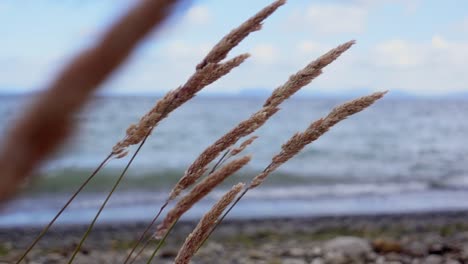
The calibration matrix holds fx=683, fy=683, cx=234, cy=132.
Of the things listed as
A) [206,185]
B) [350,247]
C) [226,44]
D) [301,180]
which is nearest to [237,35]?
[226,44]

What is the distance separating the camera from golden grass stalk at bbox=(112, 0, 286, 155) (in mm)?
1012

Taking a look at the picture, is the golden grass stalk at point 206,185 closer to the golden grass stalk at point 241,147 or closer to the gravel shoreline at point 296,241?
the golden grass stalk at point 241,147

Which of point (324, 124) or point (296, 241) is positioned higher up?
point (324, 124)

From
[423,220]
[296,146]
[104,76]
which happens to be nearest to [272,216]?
[423,220]

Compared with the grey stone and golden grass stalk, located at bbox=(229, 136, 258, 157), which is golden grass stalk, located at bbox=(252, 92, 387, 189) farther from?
the grey stone

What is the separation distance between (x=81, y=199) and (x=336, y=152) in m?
11.0

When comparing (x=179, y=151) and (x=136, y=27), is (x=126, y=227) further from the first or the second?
(x=179, y=151)

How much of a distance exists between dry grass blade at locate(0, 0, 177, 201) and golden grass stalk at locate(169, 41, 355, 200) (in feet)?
3.40

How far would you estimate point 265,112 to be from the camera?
1.27 meters

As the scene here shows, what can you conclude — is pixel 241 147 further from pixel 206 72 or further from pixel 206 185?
pixel 206 72

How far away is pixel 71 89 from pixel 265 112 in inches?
41.9

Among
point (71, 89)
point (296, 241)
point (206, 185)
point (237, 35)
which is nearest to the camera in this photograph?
point (71, 89)

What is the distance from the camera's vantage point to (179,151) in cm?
2103

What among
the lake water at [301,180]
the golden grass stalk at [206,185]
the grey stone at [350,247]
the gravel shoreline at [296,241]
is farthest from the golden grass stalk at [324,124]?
the grey stone at [350,247]
